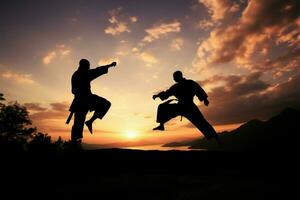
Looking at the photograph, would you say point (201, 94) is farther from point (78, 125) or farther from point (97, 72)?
point (78, 125)

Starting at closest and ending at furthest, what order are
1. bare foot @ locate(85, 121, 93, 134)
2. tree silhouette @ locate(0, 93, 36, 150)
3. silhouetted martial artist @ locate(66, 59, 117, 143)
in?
silhouetted martial artist @ locate(66, 59, 117, 143) → bare foot @ locate(85, 121, 93, 134) → tree silhouette @ locate(0, 93, 36, 150)

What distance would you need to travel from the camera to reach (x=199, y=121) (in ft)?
27.6

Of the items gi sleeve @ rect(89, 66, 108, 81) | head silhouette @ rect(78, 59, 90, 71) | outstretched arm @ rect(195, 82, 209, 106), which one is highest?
head silhouette @ rect(78, 59, 90, 71)

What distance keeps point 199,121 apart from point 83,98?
412 cm

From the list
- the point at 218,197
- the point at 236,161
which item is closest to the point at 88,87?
the point at 236,161

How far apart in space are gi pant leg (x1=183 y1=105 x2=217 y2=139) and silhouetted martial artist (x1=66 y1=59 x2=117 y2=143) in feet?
10.2

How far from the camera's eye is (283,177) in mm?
4461

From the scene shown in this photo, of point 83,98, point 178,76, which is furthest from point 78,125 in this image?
point 178,76

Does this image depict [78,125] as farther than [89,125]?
No

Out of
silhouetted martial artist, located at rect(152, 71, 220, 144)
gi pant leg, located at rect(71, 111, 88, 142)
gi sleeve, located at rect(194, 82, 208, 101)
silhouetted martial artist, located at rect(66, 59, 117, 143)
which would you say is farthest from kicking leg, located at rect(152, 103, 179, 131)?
gi pant leg, located at rect(71, 111, 88, 142)

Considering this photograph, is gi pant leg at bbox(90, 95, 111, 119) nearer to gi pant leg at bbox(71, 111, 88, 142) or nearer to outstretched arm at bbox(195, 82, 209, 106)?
gi pant leg at bbox(71, 111, 88, 142)

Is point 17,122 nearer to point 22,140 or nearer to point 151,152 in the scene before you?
point 22,140

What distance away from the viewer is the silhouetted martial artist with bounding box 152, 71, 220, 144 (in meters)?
8.36

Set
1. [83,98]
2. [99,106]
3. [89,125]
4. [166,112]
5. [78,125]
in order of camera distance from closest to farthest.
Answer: [78,125] < [83,98] < [89,125] < [99,106] < [166,112]
